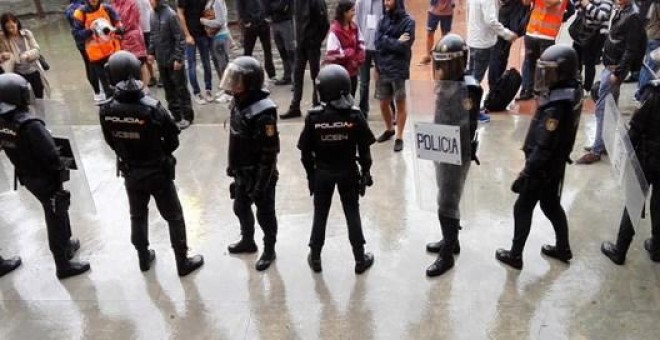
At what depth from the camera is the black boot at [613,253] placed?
14.3ft

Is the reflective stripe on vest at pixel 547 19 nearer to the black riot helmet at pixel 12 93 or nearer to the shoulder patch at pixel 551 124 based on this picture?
the shoulder patch at pixel 551 124

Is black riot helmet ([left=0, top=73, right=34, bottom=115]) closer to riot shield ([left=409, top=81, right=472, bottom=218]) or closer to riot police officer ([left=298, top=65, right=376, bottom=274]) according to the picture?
riot police officer ([left=298, top=65, right=376, bottom=274])

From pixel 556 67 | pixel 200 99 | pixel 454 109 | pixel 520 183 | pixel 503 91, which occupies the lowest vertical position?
pixel 200 99

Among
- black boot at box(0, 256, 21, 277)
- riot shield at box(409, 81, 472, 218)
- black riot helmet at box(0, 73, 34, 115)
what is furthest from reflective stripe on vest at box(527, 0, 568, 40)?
black boot at box(0, 256, 21, 277)

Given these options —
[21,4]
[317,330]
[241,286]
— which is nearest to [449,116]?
[317,330]

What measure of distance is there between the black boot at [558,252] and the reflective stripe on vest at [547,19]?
10.7 ft

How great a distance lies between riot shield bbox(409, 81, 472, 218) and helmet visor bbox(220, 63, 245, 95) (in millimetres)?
1159

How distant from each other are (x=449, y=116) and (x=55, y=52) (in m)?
10.1

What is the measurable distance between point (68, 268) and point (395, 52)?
3671 mm

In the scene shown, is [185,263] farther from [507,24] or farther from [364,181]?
[507,24]

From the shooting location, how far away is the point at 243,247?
15.6 feet

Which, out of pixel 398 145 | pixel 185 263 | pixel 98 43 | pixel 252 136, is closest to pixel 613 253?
pixel 398 145

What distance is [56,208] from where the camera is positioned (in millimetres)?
4262

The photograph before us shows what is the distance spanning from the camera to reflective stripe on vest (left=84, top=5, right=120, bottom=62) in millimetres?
7195
